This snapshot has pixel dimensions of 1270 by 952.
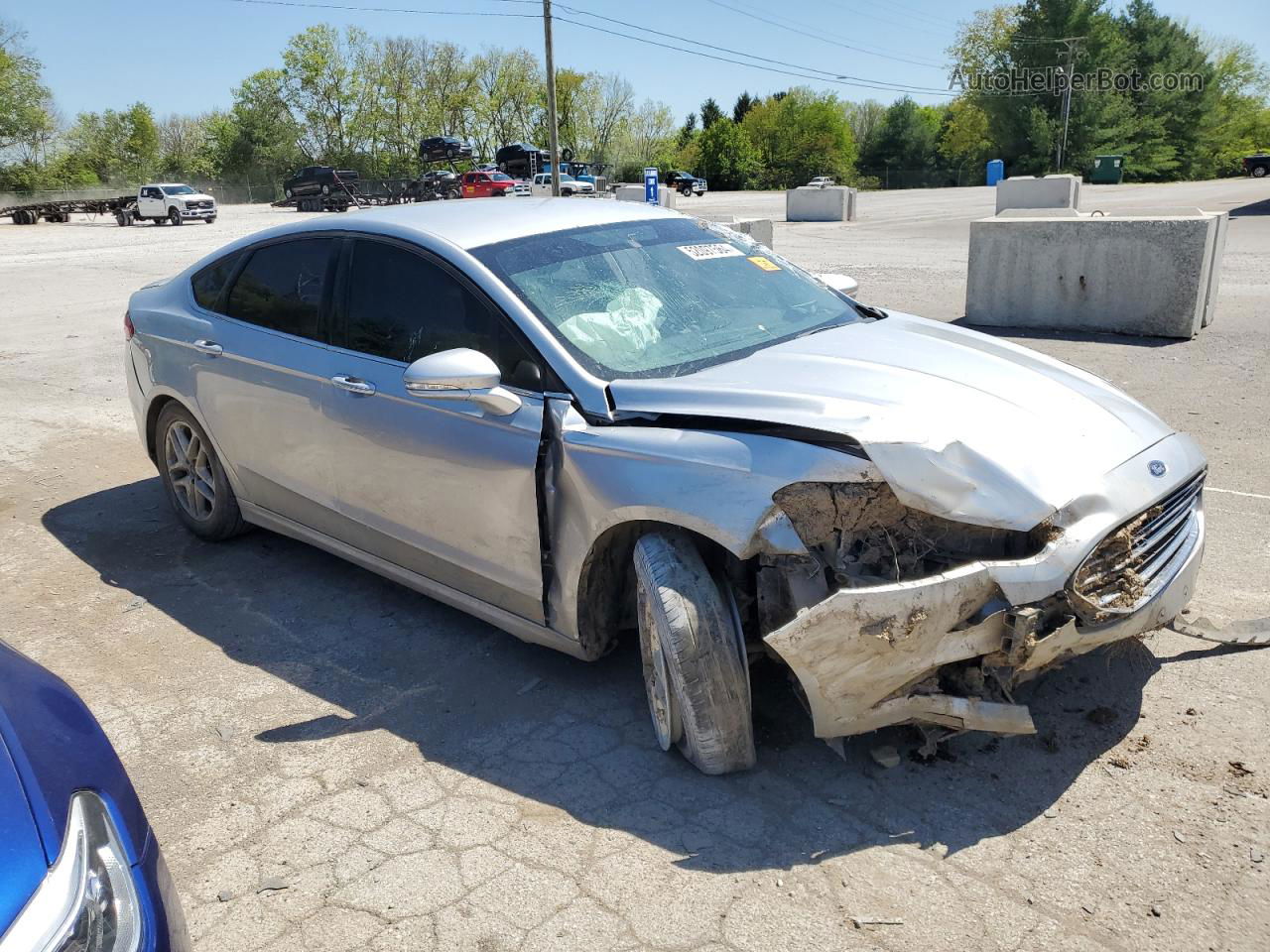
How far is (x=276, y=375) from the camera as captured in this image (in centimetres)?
434

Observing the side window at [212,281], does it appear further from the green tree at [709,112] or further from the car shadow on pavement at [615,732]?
the green tree at [709,112]

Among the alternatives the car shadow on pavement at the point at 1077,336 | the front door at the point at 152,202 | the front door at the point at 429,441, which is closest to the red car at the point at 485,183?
the front door at the point at 152,202

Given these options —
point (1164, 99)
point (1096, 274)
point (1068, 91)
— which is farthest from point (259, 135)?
point (1096, 274)

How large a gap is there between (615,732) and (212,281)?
315cm

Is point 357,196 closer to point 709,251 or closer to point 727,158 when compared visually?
point 727,158

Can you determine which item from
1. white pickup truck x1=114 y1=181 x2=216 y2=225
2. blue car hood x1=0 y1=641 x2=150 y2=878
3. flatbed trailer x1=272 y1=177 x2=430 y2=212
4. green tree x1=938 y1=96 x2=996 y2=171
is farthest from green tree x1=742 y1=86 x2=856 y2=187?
blue car hood x1=0 y1=641 x2=150 y2=878

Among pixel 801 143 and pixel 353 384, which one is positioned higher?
pixel 801 143

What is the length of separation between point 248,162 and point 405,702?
89.8 m

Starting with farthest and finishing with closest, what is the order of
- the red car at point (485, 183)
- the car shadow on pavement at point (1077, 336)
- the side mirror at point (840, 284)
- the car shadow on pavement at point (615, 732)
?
1. the red car at point (485, 183)
2. the car shadow on pavement at point (1077, 336)
3. the side mirror at point (840, 284)
4. the car shadow on pavement at point (615, 732)

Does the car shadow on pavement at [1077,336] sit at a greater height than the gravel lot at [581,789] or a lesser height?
greater

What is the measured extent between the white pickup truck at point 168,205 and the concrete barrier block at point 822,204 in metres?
25.5

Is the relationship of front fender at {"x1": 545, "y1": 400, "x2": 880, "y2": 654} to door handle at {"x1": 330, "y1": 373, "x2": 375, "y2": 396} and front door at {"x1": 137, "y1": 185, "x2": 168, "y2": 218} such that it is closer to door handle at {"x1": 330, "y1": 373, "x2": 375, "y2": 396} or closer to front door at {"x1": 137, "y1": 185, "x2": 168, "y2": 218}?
door handle at {"x1": 330, "y1": 373, "x2": 375, "y2": 396}

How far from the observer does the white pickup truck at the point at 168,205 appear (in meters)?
41.9

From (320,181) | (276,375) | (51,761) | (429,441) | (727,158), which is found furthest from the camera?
(727,158)
